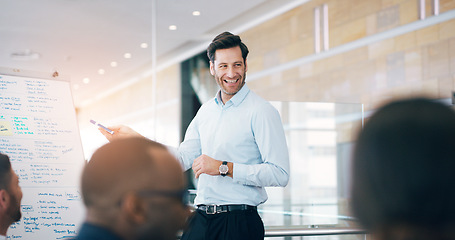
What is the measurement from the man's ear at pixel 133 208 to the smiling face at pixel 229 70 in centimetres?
144

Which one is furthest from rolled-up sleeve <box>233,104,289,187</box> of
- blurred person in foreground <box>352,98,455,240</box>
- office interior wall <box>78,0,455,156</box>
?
office interior wall <box>78,0,455,156</box>

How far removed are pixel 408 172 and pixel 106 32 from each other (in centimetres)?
514

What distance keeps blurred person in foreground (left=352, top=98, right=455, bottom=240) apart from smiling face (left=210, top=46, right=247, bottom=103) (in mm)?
1626

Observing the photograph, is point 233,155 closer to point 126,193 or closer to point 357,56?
point 126,193

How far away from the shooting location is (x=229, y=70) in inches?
90.5

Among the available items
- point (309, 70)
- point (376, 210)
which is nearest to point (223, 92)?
point (376, 210)

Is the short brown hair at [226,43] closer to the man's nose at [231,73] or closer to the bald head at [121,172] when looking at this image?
the man's nose at [231,73]

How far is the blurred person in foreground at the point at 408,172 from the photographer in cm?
64

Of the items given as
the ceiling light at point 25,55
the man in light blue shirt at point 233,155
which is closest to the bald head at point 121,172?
the man in light blue shirt at point 233,155

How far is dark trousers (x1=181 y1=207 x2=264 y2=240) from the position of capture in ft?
7.01

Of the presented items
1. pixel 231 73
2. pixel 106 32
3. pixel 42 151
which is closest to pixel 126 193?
pixel 231 73

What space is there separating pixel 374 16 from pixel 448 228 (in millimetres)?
4375

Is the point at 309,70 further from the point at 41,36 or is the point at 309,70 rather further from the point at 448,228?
the point at 448,228

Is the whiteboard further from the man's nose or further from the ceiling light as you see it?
the ceiling light
